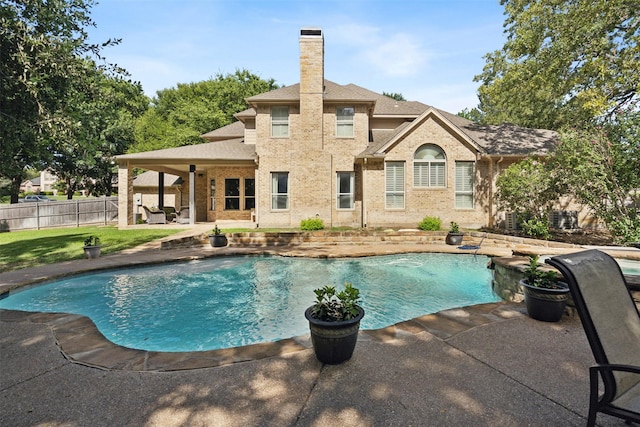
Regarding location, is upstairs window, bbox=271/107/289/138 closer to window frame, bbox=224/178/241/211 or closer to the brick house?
the brick house

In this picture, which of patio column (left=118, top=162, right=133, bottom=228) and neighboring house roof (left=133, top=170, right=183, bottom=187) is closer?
patio column (left=118, top=162, right=133, bottom=228)

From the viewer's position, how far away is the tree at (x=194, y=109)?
1281 inches

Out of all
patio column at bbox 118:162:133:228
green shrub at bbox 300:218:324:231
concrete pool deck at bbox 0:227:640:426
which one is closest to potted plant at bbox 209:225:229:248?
green shrub at bbox 300:218:324:231

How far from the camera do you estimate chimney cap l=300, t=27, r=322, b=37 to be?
17.2 meters

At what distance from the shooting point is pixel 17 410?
2.76m

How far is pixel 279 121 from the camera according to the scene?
57.6 feet

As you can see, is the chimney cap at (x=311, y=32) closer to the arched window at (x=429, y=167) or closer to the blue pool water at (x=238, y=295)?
the arched window at (x=429, y=167)

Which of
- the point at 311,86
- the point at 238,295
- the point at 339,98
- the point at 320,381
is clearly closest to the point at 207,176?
the point at 311,86

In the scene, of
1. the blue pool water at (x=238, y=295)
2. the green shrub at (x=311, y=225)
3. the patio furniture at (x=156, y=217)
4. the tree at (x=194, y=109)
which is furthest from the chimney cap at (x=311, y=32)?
the tree at (x=194, y=109)

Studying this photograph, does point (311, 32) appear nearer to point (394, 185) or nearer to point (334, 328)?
point (394, 185)

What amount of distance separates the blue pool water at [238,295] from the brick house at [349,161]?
626 cm

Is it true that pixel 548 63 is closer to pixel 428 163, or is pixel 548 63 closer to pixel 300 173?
pixel 428 163

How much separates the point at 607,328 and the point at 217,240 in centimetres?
1209

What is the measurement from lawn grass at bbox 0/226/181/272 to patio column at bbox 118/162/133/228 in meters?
1.79
